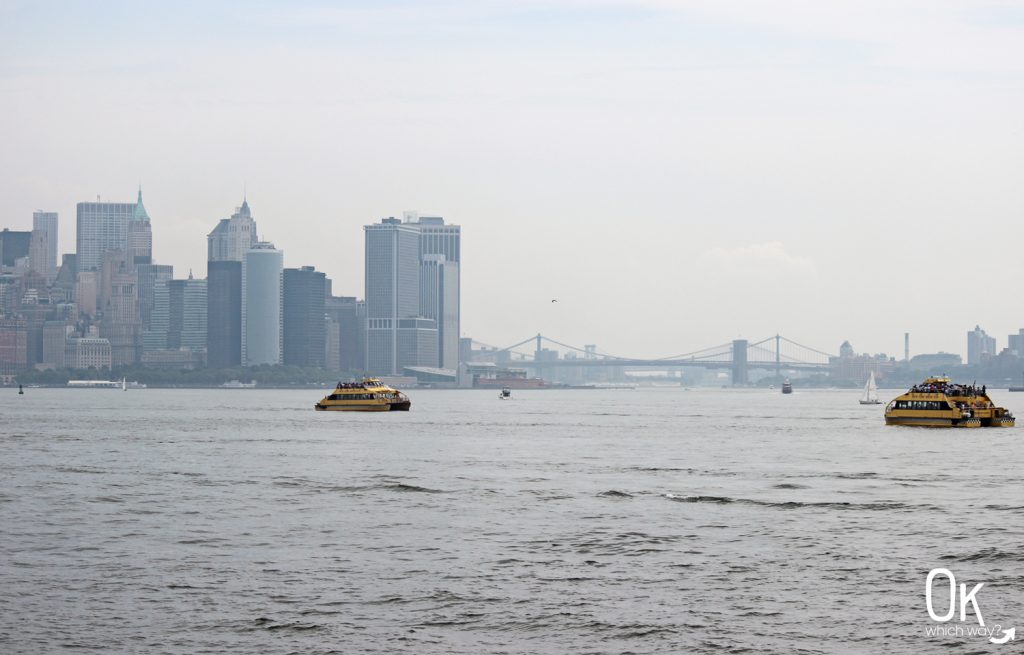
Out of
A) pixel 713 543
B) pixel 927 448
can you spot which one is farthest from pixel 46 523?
pixel 927 448

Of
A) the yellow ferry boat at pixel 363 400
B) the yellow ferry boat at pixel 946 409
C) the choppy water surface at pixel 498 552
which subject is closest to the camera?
the choppy water surface at pixel 498 552

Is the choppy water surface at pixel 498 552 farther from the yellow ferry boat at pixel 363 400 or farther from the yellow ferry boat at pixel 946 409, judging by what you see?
the yellow ferry boat at pixel 363 400

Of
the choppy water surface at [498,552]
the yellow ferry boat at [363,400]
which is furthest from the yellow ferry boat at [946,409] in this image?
the yellow ferry boat at [363,400]

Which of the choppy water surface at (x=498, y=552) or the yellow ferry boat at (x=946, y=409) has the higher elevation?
the yellow ferry boat at (x=946, y=409)

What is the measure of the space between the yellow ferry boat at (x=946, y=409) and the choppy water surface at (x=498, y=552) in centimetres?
3538

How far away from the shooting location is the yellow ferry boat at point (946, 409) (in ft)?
357

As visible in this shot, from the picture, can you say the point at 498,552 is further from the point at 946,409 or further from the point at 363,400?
the point at 363,400

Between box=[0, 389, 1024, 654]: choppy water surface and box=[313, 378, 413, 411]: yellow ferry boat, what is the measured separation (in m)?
79.8

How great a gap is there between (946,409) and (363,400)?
221 ft

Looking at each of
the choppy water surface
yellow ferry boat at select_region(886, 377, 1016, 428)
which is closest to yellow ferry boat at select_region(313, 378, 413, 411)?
yellow ferry boat at select_region(886, 377, 1016, 428)

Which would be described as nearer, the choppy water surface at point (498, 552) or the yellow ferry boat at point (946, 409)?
the choppy water surface at point (498, 552)

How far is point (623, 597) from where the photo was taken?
3238 cm

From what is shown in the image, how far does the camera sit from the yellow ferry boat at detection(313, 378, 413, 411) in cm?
15538

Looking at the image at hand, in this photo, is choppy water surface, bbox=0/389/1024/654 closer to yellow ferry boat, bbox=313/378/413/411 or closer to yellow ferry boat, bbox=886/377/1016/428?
yellow ferry boat, bbox=886/377/1016/428
